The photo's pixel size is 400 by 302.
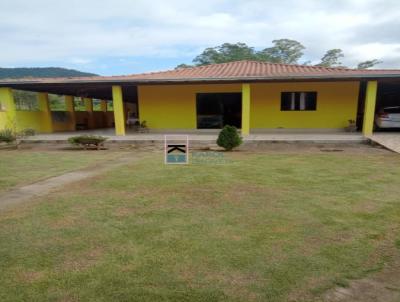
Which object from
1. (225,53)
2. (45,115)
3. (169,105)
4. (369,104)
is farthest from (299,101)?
(225,53)

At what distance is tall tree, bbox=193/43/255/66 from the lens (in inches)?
1491

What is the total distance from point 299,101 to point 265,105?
1637 millimetres

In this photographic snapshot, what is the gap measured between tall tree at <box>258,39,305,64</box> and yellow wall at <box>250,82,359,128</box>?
2850 cm

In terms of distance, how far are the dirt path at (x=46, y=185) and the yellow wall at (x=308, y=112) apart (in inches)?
336

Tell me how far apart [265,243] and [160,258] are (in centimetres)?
108

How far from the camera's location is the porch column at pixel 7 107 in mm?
13129

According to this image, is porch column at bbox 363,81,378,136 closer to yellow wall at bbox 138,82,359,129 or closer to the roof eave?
the roof eave

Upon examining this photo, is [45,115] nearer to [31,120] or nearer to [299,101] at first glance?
[31,120]

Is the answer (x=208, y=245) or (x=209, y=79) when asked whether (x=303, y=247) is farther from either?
(x=209, y=79)

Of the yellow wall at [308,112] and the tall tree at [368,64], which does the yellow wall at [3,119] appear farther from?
the tall tree at [368,64]

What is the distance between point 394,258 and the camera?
2654 millimetres

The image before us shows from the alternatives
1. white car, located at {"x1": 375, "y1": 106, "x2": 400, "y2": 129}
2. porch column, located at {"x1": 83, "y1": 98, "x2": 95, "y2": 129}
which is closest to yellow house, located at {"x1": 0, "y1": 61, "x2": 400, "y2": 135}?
white car, located at {"x1": 375, "y1": 106, "x2": 400, "y2": 129}

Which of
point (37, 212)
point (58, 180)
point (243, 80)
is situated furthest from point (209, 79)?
point (37, 212)

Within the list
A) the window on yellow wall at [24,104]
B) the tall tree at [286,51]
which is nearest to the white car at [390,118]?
the window on yellow wall at [24,104]
